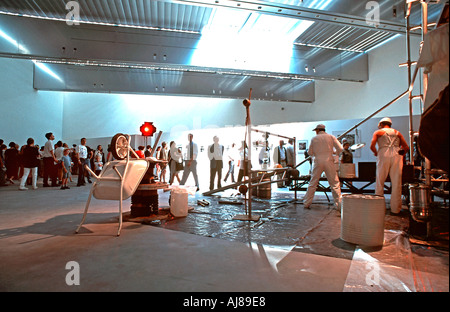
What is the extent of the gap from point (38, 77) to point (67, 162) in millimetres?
4278

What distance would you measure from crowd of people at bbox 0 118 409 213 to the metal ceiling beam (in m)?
2.77

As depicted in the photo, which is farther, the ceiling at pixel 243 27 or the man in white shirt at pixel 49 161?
the man in white shirt at pixel 49 161

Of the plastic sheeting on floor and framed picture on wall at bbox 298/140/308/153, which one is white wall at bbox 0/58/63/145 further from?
the plastic sheeting on floor

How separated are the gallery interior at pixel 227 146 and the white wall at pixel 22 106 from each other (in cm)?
7

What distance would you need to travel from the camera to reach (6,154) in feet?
30.3

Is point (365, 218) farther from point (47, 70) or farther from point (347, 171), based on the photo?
point (47, 70)

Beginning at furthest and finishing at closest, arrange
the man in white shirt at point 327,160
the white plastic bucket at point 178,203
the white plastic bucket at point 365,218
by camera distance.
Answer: the man in white shirt at point 327,160 → the white plastic bucket at point 178,203 → the white plastic bucket at point 365,218

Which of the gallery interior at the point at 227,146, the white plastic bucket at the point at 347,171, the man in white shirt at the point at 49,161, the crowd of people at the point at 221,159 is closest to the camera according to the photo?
the gallery interior at the point at 227,146

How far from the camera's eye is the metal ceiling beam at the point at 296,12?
5359mm

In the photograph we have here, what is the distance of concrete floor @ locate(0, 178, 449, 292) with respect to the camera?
180 centimetres

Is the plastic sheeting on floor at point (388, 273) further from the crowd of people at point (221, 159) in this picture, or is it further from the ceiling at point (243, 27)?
the ceiling at point (243, 27)

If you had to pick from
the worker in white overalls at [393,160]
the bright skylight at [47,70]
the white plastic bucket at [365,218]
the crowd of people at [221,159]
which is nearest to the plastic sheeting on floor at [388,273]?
the white plastic bucket at [365,218]
